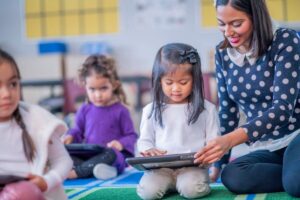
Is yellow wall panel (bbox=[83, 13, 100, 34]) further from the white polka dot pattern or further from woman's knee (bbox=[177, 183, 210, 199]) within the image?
woman's knee (bbox=[177, 183, 210, 199])

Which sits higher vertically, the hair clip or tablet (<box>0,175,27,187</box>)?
the hair clip

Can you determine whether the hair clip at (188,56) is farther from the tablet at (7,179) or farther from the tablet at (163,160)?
the tablet at (7,179)

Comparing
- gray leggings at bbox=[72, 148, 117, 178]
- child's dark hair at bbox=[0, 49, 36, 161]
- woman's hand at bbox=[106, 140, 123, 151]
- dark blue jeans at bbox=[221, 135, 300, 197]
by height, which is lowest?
gray leggings at bbox=[72, 148, 117, 178]

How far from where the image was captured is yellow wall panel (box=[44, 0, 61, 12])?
5168 millimetres

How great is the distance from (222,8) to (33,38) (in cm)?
421

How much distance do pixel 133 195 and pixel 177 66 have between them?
1.30 feet

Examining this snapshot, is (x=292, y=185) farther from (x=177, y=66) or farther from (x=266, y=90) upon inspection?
(x=177, y=66)

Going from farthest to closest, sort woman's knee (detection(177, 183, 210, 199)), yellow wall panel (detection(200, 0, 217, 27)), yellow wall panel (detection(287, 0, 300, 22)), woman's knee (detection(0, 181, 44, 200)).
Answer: yellow wall panel (detection(200, 0, 217, 27)) < yellow wall panel (detection(287, 0, 300, 22)) < woman's knee (detection(177, 183, 210, 199)) < woman's knee (detection(0, 181, 44, 200))

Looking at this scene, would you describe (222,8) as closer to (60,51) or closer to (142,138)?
(142,138)

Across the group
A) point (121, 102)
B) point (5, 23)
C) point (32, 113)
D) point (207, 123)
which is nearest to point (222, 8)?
point (207, 123)

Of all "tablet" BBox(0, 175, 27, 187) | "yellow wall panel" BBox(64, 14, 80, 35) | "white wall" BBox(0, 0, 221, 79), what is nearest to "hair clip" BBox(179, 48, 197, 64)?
"tablet" BBox(0, 175, 27, 187)

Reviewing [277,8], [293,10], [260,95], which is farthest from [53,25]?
[260,95]

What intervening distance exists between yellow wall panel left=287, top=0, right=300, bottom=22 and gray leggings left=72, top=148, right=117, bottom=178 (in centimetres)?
317

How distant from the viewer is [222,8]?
135 cm
